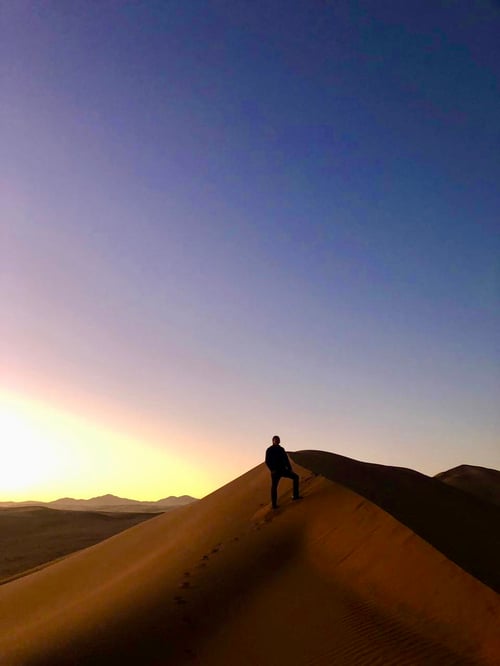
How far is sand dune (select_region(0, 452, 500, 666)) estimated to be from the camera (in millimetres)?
5965

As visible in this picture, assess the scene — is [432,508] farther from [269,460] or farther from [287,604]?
[287,604]

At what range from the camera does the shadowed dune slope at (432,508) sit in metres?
7.44

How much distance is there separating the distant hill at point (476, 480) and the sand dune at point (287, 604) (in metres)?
21.0

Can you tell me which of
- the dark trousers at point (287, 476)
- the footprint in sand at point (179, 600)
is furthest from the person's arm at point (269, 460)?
the footprint in sand at point (179, 600)

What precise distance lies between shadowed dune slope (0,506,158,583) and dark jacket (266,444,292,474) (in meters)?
12.1

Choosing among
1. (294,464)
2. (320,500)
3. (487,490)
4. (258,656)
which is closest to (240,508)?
(294,464)

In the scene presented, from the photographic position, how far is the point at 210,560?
930 cm

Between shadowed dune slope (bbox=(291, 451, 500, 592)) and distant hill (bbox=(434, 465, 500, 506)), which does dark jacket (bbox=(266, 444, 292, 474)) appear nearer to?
shadowed dune slope (bbox=(291, 451, 500, 592))

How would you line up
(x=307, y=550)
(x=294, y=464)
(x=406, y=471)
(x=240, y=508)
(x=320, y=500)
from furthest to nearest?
(x=406, y=471) → (x=294, y=464) → (x=240, y=508) → (x=320, y=500) → (x=307, y=550)

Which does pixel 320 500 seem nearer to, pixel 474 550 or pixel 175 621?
pixel 474 550

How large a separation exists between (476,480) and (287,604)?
26933 millimetres

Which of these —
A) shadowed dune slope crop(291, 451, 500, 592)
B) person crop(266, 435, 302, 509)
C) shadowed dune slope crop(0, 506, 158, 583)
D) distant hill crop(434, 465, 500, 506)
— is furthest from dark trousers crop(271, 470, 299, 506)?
distant hill crop(434, 465, 500, 506)

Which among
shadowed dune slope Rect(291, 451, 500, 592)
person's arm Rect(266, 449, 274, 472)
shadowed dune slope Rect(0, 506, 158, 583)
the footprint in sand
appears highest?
person's arm Rect(266, 449, 274, 472)

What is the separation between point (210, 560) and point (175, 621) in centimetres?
240
